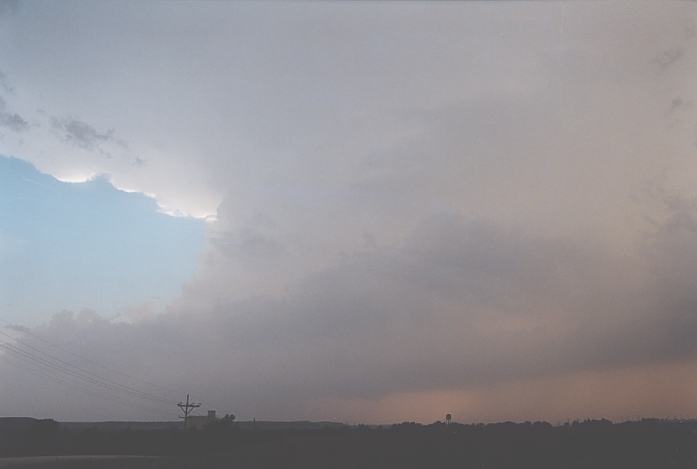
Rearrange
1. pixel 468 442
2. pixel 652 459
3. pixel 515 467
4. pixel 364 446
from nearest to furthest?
pixel 652 459 → pixel 515 467 → pixel 468 442 → pixel 364 446

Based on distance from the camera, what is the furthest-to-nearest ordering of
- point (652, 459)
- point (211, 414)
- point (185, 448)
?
point (211, 414) → point (185, 448) → point (652, 459)

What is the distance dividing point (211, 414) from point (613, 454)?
7730cm

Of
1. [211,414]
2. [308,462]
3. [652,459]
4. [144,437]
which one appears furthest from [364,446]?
[211,414]

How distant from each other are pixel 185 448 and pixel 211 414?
29321 mm

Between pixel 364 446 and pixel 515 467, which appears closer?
pixel 515 467

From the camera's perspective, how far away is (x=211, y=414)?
9694cm

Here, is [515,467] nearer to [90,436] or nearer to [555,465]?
[555,465]

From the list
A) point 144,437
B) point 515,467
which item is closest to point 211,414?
point 144,437

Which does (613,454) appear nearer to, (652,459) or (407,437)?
(652,459)

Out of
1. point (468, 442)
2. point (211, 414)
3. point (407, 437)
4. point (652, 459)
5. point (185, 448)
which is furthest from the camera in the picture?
point (211, 414)

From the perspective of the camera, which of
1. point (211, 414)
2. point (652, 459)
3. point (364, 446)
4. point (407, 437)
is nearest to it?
point (652, 459)

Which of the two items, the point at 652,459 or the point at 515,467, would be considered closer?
the point at 652,459

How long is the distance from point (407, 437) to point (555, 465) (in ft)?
60.1

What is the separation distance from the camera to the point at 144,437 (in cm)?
7931
